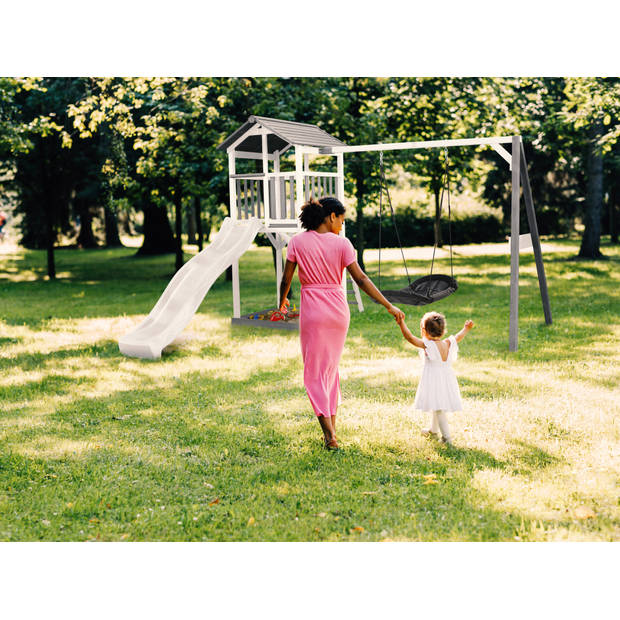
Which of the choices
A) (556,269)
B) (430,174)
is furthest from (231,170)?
(556,269)

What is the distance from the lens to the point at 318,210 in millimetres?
5379

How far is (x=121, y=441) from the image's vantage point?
5.88m

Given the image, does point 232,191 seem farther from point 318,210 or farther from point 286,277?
point 318,210

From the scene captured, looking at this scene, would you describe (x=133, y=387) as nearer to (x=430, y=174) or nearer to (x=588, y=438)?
(x=588, y=438)

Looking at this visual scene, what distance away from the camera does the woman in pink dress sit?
5387mm

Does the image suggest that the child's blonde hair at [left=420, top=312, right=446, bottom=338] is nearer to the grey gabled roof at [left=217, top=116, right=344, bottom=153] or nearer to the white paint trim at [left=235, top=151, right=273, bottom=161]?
the grey gabled roof at [left=217, top=116, right=344, bottom=153]

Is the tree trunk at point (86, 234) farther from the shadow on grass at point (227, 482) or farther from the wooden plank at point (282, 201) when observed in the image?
the shadow on grass at point (227, 482)

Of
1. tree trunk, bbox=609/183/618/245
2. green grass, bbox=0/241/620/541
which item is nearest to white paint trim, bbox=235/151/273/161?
green grass, bbox=0/241/620/541

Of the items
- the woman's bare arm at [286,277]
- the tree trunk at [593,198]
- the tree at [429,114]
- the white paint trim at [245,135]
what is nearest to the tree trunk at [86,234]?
the tree at [429,114]

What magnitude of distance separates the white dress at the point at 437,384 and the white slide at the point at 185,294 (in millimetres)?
4689

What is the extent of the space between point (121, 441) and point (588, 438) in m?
3.96

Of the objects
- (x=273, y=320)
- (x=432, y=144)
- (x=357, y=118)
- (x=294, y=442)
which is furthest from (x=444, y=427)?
(x=357, y=118)
